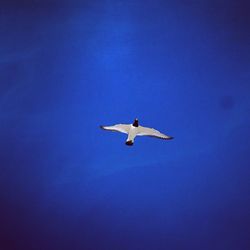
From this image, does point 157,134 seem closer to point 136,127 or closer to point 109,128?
point 136,127

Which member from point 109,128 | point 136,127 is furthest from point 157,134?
point 109,128

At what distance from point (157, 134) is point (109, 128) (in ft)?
2.28

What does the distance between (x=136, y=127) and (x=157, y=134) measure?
0.33 metres

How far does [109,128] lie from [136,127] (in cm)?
40

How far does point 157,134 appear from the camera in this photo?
552 centimetres

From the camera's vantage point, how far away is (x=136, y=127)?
17.9ft

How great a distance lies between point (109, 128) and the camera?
554 centimetres
